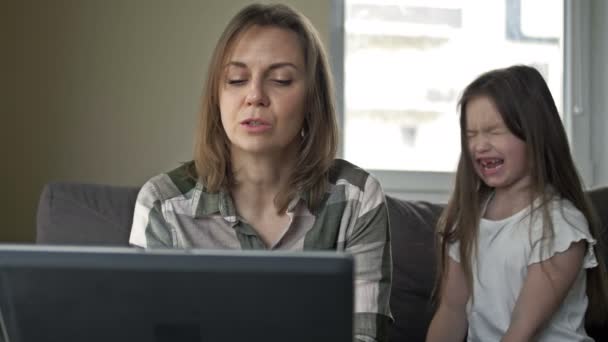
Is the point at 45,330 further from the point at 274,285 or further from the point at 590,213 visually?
the point at 590,213

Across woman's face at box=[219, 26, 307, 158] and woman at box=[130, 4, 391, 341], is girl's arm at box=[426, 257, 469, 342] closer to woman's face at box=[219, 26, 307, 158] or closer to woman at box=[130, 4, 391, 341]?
woman at box=[130, 4, 391, 341]

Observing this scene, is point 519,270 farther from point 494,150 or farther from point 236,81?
point 236,81

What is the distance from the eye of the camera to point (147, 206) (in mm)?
1403

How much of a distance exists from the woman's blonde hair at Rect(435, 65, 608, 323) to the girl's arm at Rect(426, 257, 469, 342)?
0.13 feet

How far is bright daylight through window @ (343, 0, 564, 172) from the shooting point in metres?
2.75

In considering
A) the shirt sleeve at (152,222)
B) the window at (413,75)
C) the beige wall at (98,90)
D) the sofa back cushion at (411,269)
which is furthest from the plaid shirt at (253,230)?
the window at (413,75)

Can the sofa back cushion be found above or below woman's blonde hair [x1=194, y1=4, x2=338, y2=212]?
below

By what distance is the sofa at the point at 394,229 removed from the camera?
178 centimetres

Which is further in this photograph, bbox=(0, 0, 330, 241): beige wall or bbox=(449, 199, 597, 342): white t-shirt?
bbox=(0, 0, 330, 241): beige wall

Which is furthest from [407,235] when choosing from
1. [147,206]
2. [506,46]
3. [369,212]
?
[506,46]

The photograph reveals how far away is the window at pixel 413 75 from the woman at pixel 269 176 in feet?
4.04

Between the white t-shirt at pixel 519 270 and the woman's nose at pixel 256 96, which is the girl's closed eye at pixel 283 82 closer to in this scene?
the woman's nose at pixel 256 96

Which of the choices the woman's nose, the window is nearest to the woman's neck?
the woman's nose

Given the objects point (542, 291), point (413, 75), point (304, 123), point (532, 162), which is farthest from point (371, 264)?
point (413, 75)
